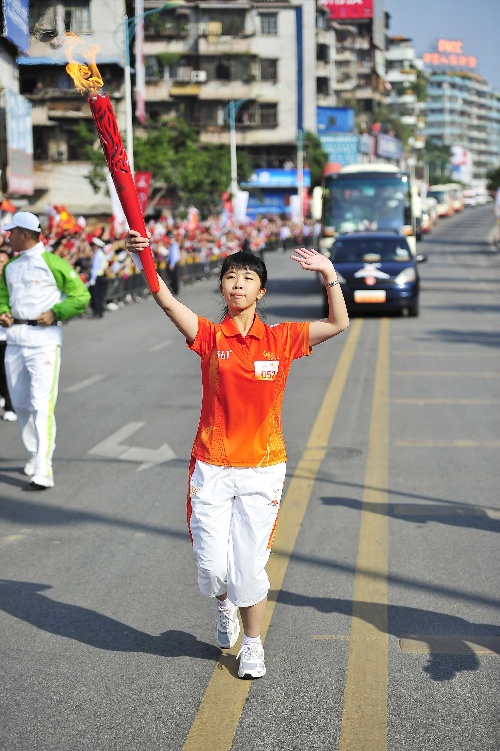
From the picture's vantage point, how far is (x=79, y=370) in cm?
1775

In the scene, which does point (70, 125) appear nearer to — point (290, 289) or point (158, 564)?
point (290, 289)

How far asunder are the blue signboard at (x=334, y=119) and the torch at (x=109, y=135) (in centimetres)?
10646

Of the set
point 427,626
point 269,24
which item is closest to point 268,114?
point 269,24

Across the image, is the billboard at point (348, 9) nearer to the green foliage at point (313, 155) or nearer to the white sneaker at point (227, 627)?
the green foliage at point (313, 155)

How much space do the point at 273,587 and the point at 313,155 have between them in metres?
89.1

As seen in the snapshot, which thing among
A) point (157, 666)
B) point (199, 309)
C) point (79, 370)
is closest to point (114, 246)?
point (199, 309)

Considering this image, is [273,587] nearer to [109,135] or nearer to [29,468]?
[109,135]

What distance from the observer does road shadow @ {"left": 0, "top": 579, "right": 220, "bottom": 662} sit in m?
5.56

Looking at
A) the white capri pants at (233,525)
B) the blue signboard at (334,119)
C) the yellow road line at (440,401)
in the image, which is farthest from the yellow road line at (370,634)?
the blue signboard at (334,119)

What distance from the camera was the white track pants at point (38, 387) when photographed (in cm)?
927

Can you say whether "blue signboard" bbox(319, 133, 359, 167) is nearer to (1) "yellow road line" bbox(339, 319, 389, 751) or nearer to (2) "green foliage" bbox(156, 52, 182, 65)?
(2) "green foliage" bbox(156, 52, 182, 65)

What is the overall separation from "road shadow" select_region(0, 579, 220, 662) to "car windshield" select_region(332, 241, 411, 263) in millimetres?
19734

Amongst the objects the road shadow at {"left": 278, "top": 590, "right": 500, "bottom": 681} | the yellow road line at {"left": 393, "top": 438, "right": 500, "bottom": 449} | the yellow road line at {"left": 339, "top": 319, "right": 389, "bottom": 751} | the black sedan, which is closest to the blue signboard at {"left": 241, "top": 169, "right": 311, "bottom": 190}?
the black sedan

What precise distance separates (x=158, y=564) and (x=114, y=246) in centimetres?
2287
